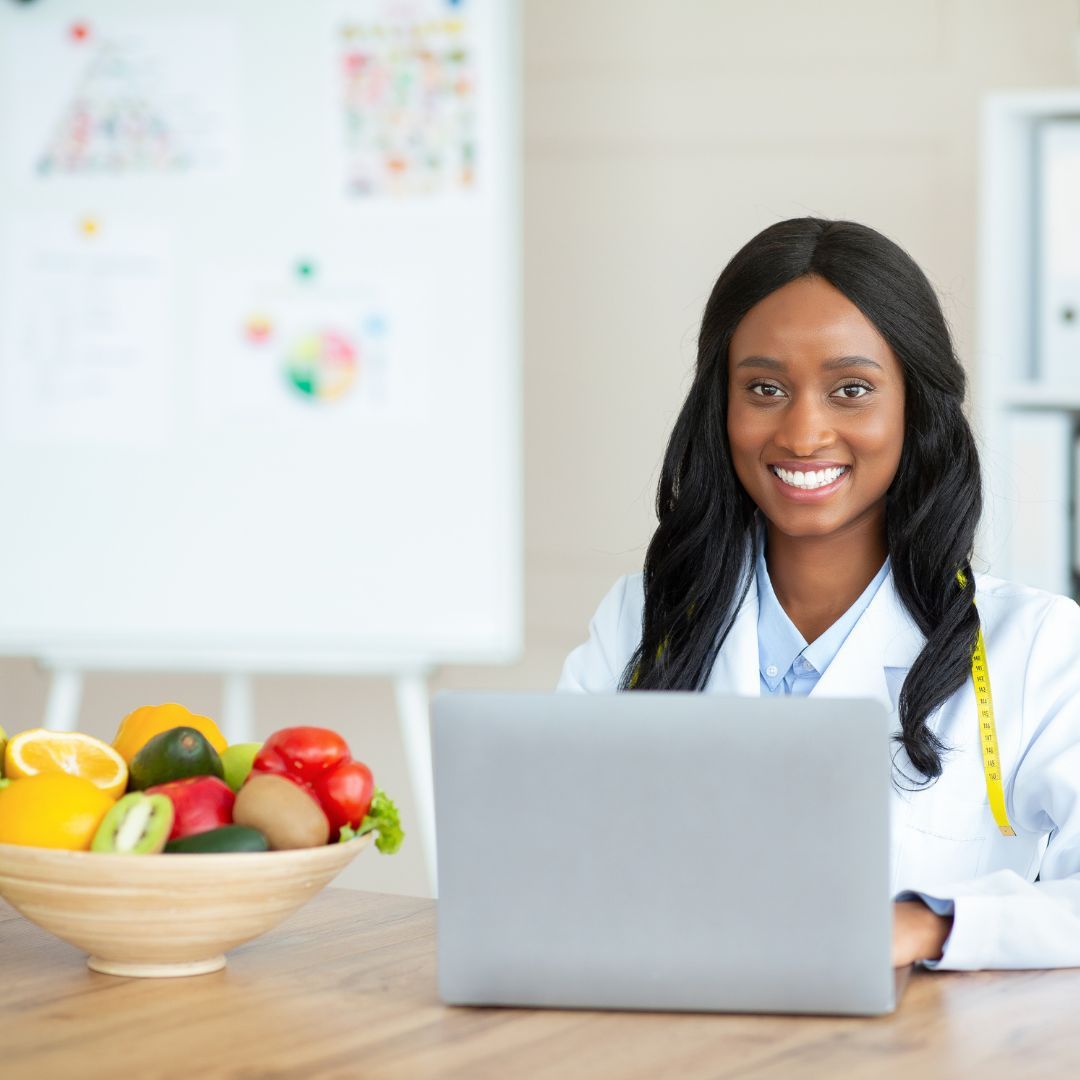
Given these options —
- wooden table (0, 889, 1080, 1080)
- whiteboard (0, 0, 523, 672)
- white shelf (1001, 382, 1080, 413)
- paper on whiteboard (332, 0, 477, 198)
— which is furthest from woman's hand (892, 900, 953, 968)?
paper on whiteboard (332, 0, 477, 198)

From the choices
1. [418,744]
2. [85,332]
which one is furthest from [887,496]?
[85,332]

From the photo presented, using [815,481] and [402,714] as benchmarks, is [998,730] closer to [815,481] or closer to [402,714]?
[815,481]

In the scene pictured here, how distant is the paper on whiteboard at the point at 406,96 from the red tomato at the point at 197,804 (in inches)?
77.5

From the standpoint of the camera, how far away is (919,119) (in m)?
3.19

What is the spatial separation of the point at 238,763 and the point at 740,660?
658mm

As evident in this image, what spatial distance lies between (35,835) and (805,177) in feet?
8.20

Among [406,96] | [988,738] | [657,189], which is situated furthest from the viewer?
[657,189]

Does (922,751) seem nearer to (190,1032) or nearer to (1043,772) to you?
(1043,772)

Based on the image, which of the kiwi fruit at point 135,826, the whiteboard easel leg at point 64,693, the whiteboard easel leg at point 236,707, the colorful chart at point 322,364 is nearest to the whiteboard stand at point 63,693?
the whiteboard easel leg at point 64,693

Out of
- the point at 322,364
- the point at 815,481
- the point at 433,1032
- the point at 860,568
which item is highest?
the point at 322,364

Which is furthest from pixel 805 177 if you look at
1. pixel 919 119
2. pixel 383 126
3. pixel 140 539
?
pixel 140 539

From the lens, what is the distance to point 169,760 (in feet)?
3.89

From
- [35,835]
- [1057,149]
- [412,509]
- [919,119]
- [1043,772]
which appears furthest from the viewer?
[919,119]

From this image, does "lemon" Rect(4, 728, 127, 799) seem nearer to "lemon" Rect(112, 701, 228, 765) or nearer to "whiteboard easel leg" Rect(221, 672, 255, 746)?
"lemon" Rect(112, 701, 228, 765)
